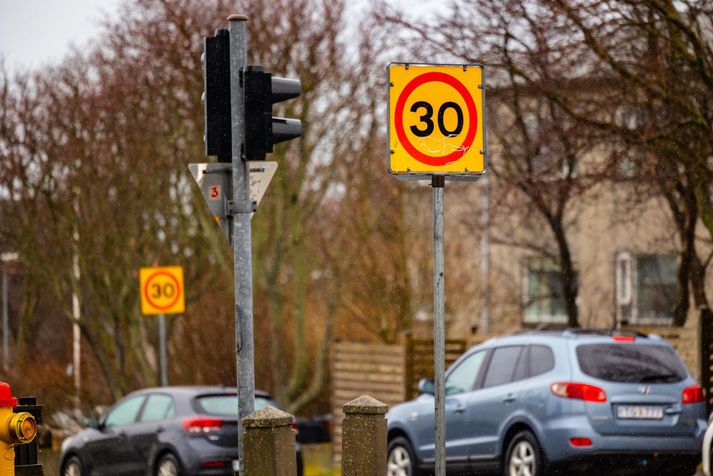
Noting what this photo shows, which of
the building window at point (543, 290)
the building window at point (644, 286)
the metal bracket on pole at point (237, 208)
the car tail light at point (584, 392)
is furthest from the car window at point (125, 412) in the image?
the building window at point (543, 290)

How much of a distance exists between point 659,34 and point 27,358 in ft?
77.4

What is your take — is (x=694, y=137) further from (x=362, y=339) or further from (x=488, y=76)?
(x=362, y=339)

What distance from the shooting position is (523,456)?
14859mm

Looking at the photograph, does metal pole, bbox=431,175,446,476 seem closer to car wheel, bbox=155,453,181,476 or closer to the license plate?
the license plate

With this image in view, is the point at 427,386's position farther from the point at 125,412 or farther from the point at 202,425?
the point at 125,412

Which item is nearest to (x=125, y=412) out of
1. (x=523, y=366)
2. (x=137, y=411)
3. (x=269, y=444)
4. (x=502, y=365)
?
(x=137, y=411)

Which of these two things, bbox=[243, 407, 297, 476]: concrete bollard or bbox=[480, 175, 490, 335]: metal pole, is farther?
bbox=[480, 175, 490, 335]: metal pole

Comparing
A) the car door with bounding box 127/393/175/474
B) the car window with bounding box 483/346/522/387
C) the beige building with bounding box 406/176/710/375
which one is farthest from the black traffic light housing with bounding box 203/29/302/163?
the beige building with bounding box 406/176/710/375

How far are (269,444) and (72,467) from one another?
11.3 meters

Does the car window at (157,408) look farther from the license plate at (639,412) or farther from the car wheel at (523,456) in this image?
the license plate at (639,412)

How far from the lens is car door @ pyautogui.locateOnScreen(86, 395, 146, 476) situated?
62.2ft

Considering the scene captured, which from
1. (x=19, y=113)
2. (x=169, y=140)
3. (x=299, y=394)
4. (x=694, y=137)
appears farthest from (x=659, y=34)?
(x=19, y=113)

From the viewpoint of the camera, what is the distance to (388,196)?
31.8 meters

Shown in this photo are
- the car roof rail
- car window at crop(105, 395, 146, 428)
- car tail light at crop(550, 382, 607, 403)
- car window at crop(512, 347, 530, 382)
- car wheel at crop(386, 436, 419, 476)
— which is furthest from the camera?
car window at crop(105, 395, 146, 428)
